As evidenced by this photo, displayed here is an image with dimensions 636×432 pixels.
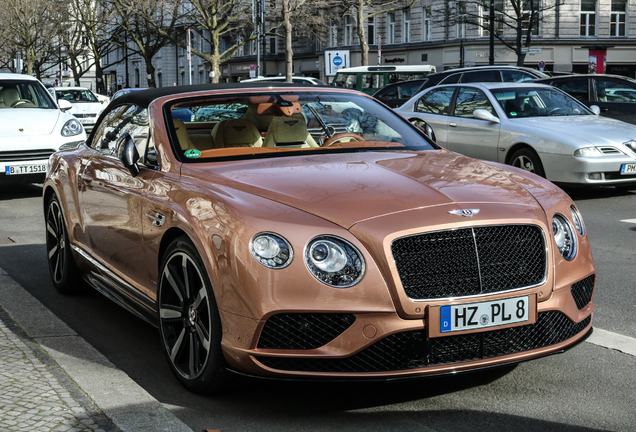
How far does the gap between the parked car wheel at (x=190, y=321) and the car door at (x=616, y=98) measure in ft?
39.3

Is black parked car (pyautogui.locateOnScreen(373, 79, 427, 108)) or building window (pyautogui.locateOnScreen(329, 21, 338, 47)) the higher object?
building window (pyautogui.locateOnScreen(329, 21, 338, 47))

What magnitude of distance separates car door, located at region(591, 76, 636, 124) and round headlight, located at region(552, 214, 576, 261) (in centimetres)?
1140

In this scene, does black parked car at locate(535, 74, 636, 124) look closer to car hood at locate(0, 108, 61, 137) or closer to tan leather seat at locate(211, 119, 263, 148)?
car hood at locate(0, 108, 61, 137)

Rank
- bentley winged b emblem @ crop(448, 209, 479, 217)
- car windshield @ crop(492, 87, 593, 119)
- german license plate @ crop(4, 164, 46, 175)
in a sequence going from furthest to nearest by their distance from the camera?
car windshield @ crop(492, 87, 593, 119), german license plate @ crop(4, 164, 46, 175), bentley winged b emblem @ crop(448, 209, 479, 217)

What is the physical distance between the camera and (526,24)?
1951 inches

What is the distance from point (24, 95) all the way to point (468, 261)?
11.5 meters

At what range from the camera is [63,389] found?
150 inches

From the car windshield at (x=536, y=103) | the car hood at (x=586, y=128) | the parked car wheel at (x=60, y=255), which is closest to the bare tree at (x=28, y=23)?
the car windshield at (x=536, y=103)

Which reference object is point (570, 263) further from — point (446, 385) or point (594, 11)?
point (594, 11)

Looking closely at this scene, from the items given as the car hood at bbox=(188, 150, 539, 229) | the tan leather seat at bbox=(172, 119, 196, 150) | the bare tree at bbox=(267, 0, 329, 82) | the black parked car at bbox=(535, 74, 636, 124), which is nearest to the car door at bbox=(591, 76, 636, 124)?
the black parked car at bbox=(535, 74, 636, 124)

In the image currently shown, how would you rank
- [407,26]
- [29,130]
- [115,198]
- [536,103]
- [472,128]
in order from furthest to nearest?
[407,26], [472,128], [536,103], [29,130], [115,198]

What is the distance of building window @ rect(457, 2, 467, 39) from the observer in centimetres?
4642

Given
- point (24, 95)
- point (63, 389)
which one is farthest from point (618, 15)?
point (63, 389)

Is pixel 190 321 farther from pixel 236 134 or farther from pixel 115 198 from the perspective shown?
pixel 236 134
